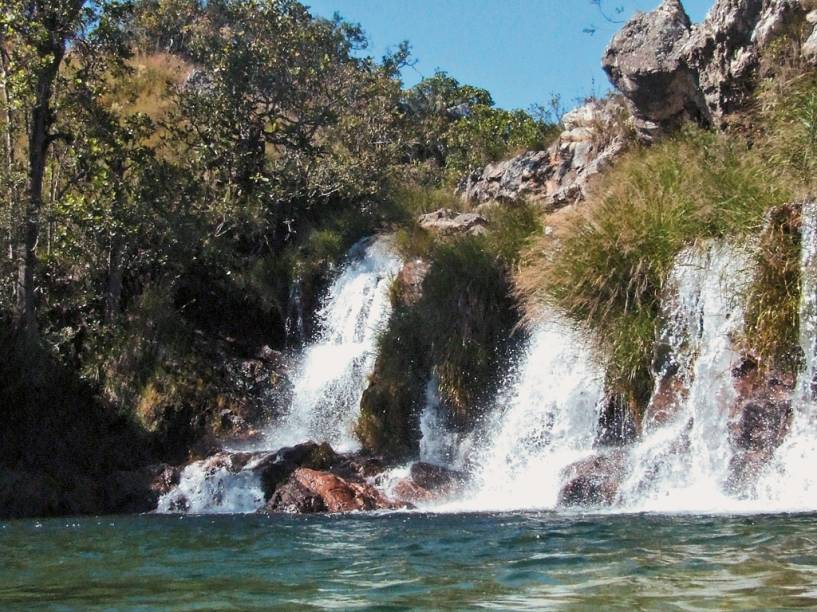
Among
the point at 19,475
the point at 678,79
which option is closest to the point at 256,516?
the point at 19,475

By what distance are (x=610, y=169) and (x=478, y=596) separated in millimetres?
10634

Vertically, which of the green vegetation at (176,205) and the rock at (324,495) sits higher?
the green vegetation at (176,205)

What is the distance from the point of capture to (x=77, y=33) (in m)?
15.3

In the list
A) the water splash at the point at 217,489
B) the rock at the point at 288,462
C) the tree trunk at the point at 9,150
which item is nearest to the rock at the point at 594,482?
the rock at the point at 288,462

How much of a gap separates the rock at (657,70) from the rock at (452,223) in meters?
2.66

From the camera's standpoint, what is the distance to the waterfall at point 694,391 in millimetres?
9828

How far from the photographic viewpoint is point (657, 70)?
47.0 feet

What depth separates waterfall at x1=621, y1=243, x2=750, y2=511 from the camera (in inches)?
387

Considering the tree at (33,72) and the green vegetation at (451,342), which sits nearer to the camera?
the green vegetation at (451,342)

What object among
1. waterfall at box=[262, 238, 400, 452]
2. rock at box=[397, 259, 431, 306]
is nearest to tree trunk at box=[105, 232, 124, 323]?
waterfall at box=[262, 238, 400, 452]

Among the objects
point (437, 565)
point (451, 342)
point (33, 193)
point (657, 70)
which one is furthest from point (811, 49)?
point (33, 193)

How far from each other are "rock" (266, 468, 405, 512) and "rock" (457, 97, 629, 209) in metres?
5.54

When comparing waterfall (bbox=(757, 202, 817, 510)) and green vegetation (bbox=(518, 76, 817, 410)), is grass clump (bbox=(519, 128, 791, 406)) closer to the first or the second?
green vegetation (bbox=(518, 76, 817, 410))

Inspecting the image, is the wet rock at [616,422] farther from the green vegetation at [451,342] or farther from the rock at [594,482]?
the green vegetation at [451,342]
